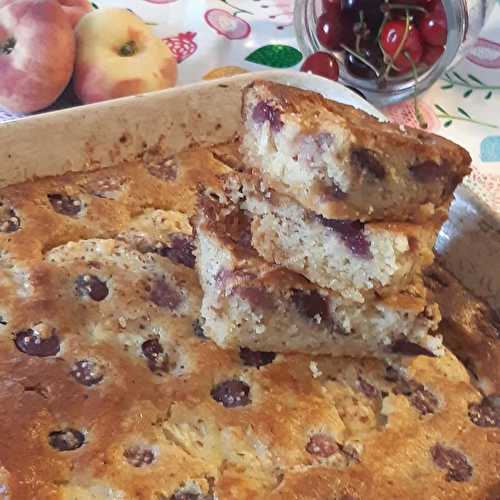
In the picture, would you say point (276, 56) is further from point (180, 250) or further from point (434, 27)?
point (180, 250)

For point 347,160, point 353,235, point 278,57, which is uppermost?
point 347,160

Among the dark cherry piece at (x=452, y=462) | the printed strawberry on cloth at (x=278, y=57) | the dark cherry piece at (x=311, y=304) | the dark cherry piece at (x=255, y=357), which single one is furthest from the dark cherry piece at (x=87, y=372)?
the printed strawberry on cloth at (x=278, y=57)

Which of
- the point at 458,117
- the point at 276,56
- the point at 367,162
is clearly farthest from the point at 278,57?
the point at 367,162

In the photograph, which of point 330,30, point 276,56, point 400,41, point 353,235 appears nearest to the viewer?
point 353,235

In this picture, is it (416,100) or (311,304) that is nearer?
(311,304)

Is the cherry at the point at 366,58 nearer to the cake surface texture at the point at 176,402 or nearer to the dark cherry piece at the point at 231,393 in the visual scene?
the cake surface texture at the point at 176,402

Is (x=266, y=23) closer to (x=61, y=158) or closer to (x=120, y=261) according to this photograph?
(x=61, y=158)
